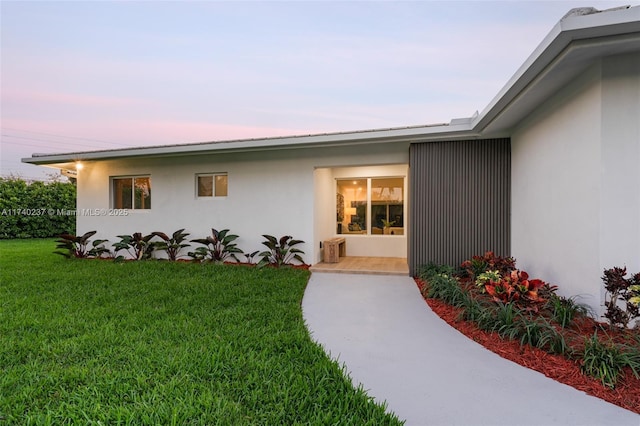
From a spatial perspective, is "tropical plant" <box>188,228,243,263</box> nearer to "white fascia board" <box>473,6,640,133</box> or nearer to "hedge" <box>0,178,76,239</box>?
"white fascia board" <box>473,6,640,133</box>

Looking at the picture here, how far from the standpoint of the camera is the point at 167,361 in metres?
2.52

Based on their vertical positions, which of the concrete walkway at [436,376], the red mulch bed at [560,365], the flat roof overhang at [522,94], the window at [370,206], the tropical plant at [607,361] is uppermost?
the flat roof overhang at [522,94]

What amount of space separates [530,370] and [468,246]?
3794mm

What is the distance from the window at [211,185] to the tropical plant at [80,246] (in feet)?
11.2

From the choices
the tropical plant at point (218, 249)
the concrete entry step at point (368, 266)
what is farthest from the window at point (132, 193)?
the concrete entry step at point (368, 266)

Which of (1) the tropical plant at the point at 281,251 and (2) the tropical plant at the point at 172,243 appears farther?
(2) the tropical plant at the point at 172,243

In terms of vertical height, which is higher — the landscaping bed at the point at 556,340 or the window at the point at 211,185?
the window at the point at 211,185

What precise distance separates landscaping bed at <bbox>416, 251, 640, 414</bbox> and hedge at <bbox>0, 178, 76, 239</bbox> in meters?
18.4

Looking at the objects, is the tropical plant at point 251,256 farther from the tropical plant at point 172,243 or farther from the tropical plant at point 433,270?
the tropical plant at point 433,270

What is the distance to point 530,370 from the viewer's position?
8.18ft

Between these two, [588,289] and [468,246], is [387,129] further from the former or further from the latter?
[588,289]

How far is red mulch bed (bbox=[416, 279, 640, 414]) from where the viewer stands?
209 cm

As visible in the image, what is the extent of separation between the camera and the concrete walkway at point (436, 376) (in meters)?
1.93

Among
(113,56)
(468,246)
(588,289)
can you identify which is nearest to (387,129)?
(468,246)
